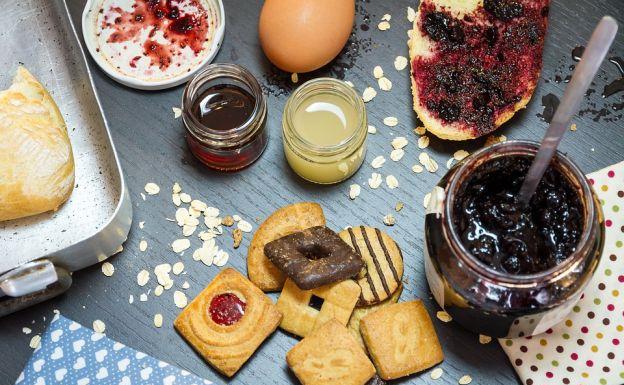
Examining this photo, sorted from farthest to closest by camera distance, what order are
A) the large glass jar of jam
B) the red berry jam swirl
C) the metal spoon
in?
1. the red berry jam swirl
2. the large glass jar of jam
3. the metal spoon

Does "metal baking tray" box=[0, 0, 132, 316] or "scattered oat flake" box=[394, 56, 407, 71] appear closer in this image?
"metal baking tray" box=[0, 0, 132, 316]

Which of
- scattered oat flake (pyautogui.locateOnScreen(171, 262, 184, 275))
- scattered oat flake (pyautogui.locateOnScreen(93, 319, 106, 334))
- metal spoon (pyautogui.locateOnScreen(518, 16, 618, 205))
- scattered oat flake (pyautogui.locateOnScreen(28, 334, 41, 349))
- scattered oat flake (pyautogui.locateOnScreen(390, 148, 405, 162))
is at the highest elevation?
metal spoon (pyautogui.locateOnScreen(518, 16, 618, 205))

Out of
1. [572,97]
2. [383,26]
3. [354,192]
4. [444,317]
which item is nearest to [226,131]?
[354,192]

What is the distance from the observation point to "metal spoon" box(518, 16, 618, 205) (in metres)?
0.84

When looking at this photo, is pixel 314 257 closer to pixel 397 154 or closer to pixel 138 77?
pixel 397 154

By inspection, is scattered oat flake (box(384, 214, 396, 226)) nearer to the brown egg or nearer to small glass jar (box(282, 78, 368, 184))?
small glass jar (box(282, 78, 368, 184))

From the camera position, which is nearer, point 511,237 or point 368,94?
point 511,237

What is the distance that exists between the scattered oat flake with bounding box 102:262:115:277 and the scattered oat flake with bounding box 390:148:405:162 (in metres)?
0.50

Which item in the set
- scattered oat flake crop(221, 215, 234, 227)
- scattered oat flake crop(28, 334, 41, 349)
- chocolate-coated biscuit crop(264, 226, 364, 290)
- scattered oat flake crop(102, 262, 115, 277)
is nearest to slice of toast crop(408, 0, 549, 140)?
chocolate-coated biscuit crop(264, 226, 364, 290)

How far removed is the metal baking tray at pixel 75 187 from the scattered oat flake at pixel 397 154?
44 cm

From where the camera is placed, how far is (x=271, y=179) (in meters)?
1.36

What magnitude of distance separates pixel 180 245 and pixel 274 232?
0.53ft

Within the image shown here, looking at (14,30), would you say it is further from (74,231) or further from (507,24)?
(507,24)

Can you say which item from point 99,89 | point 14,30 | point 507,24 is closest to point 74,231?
point 99,89
